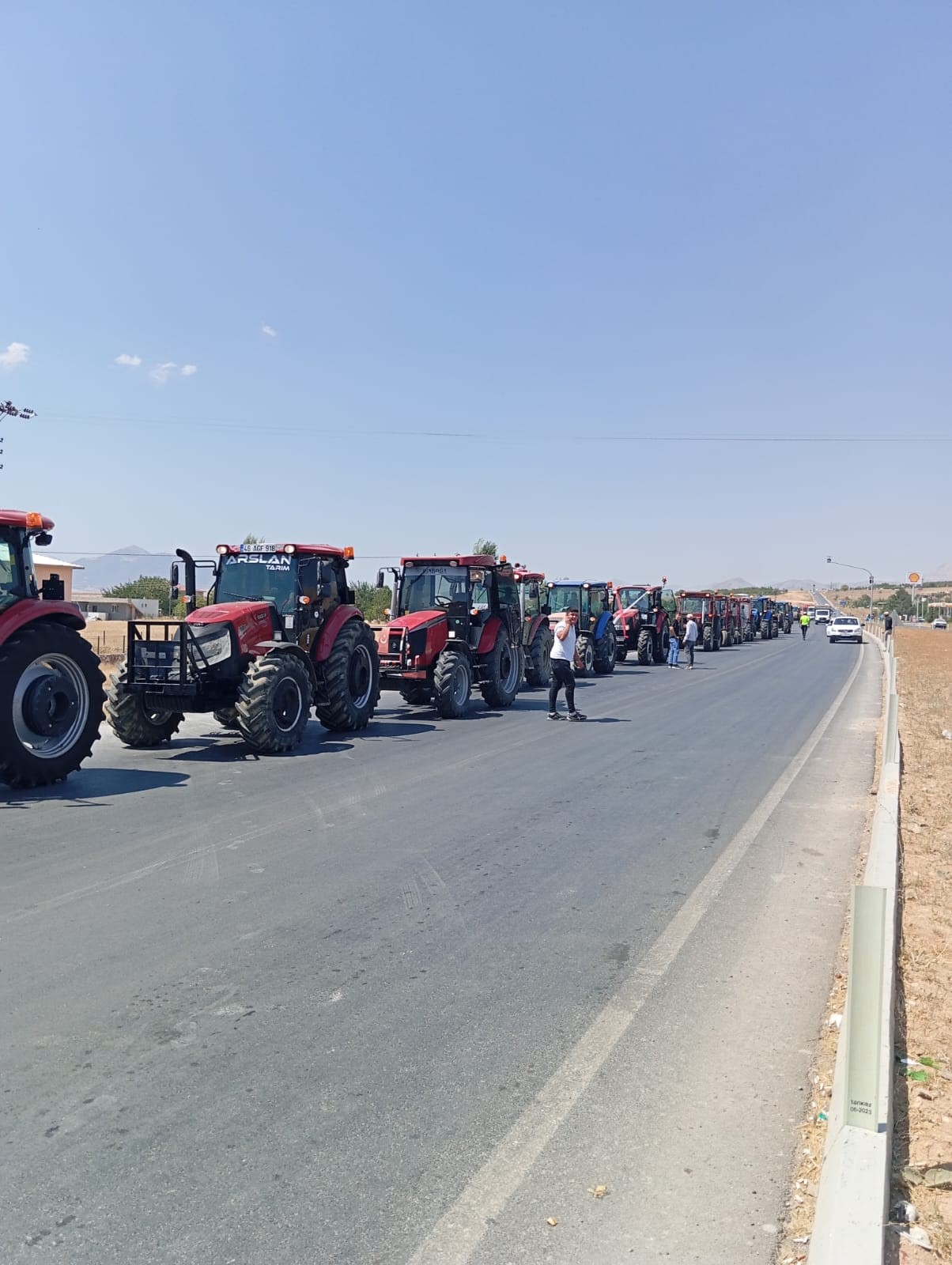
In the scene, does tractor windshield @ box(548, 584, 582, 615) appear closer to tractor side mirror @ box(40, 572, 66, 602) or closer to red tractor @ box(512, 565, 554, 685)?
red tractor @ box(512, 565, 554, 685)

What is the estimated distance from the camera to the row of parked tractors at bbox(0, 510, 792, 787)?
378 inches

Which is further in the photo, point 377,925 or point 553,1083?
point 377,925

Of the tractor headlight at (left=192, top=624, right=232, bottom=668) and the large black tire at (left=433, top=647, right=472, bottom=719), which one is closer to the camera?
the tractor headlight at (left=192, top=624, right=232, bottom=668)

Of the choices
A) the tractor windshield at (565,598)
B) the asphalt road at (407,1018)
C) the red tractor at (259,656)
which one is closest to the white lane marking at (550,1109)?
the asphalt road at (407,1018)

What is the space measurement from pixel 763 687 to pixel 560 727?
9171 millimetres

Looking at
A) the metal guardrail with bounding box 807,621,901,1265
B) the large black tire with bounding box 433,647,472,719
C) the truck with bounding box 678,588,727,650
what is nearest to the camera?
the metal guardrail with bounding box 807,621,901,1265

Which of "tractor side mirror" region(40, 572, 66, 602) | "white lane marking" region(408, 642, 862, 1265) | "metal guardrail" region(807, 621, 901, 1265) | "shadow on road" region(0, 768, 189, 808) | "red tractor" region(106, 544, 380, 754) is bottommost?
"white lane marking" region(408, 642, 862, 1265)

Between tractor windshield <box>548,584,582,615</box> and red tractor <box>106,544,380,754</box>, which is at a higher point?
tractor windshield <box>548,584,582,615</box>

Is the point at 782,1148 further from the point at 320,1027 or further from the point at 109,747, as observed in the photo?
the point at 109,747

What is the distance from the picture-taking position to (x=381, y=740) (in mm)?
13453

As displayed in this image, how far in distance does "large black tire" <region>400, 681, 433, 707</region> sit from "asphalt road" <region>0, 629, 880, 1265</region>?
6.44 meters

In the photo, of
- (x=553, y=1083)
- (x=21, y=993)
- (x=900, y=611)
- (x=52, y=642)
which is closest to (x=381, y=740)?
(x=52, y=642)

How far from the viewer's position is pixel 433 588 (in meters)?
17.4

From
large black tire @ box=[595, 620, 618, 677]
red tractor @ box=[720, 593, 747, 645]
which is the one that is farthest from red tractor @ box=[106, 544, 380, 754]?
red tractor @ box=[720, 593, 747, 645]
